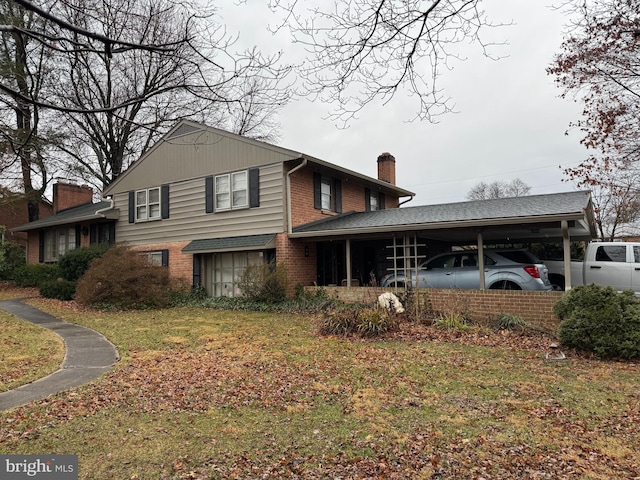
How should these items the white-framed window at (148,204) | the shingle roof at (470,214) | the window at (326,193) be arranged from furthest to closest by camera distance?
the white-framed window at (148,204) → the window at (326,193) → the shingle roof at (470,214)

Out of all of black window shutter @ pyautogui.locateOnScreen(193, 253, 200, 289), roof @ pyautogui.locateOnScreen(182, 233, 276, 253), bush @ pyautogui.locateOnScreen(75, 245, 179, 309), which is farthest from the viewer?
black window shutter @ pyautogui.locateOnScreen(193, 253, 200, 289)

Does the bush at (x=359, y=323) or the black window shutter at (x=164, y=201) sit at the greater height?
the black window shutter at (x=164, y=201)

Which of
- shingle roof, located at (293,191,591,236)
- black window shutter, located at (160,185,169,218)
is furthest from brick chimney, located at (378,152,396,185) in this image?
black window shutter, located at (160,185,169,218)

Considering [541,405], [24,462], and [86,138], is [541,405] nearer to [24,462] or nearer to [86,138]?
[24,462]

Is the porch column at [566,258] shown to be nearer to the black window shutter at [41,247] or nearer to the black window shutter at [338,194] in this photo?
the black window shutter at [338,194]

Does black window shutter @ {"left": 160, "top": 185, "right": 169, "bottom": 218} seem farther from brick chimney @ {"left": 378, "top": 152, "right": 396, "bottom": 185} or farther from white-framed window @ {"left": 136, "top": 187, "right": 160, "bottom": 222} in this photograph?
brick chimney @ {"left": 378, "top": 152, "right": 396, "bottom": 185}

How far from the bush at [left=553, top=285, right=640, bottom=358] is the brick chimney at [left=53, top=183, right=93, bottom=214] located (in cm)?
2670

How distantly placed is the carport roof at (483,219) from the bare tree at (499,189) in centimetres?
4238

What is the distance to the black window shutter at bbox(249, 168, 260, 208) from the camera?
1489cm

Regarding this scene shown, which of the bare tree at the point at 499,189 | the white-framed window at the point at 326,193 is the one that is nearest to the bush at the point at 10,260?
the white-framed window at the point at 326,193

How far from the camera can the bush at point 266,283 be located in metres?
13.6

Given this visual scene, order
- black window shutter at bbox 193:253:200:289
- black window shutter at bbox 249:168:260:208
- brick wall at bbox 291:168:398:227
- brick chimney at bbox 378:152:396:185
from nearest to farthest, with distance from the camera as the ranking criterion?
brick wall at bbox 291:168:398:227
black window shutter at bbox 249:168:260:208
black window shutter at bbox 193:253:200:289
brick chimney at bbox 378:152:396:185

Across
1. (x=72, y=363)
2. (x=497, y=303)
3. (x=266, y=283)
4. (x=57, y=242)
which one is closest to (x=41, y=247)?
(x=57, y=242)

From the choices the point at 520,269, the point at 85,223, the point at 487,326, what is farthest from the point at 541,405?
the point at 85,223
